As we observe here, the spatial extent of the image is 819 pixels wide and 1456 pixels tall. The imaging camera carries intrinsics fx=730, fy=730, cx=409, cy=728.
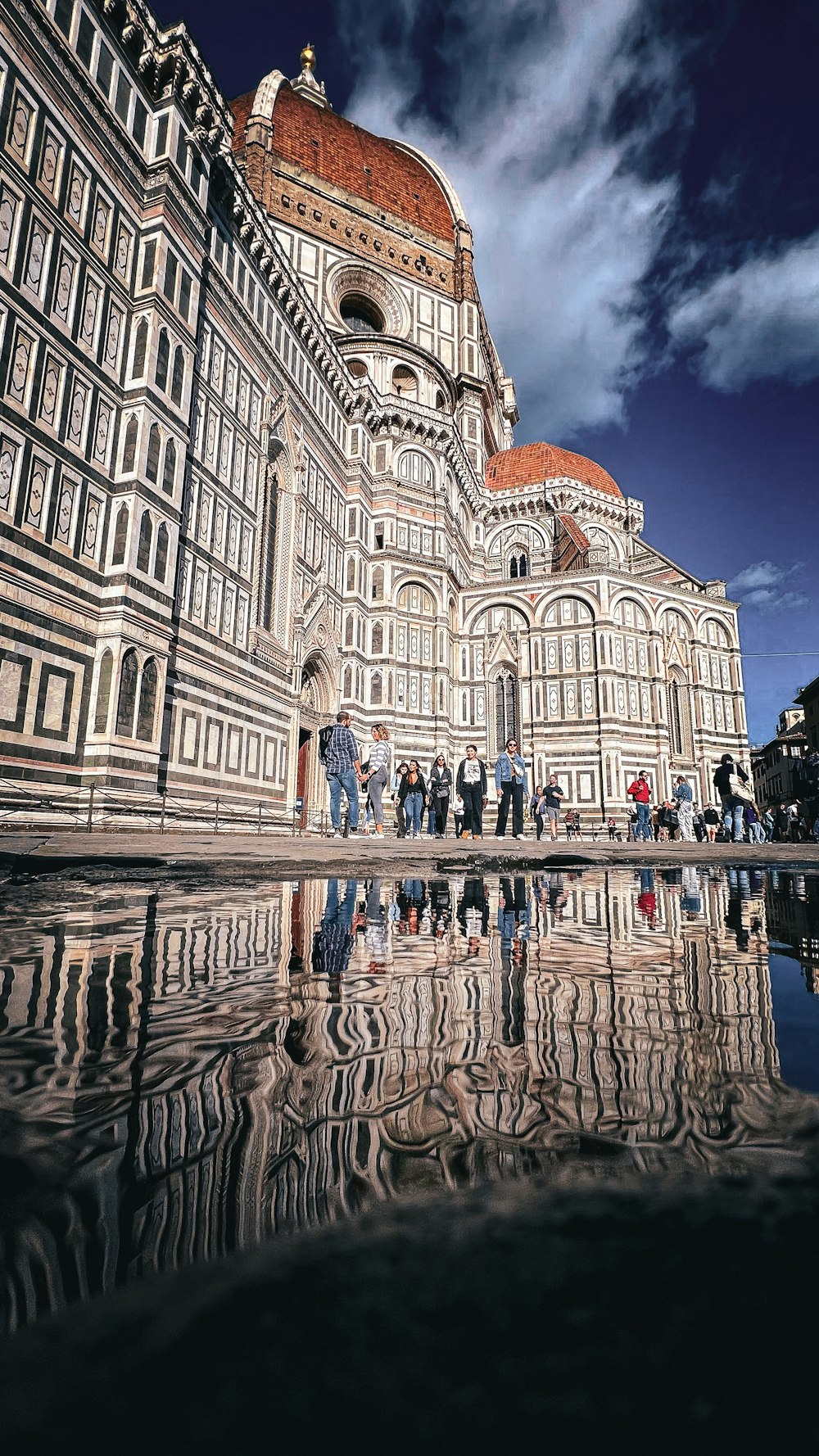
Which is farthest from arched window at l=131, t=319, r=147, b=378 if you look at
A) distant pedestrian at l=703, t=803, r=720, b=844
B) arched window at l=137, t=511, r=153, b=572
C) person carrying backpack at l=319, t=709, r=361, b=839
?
distant pedestrian at l=703, t=803, r=720, b=844

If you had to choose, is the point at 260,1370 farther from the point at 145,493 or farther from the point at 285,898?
the point at 145,493

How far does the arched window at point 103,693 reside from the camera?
938 cm

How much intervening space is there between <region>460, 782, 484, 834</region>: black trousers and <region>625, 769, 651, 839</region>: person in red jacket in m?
4.36

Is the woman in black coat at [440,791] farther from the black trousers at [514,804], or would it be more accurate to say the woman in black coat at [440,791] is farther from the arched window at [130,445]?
the arched window at [130,445]

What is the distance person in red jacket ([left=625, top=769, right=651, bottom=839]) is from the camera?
14.4 m

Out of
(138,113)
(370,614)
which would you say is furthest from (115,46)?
(370,614)

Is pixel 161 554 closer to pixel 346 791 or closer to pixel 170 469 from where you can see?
pixel 170 469

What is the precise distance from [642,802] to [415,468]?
13363 millimetres

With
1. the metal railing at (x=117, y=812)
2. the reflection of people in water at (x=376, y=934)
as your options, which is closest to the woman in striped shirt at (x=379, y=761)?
the metal railing at (x=117, y=812)

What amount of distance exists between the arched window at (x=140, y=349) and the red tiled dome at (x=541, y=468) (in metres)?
21.7

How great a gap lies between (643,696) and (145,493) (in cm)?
1809

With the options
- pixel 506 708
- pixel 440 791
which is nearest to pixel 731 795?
pixel 440 791

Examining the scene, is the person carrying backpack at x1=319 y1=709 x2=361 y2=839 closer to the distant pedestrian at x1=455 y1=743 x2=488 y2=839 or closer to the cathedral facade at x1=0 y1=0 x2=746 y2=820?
the distant pedestrian at x1=455 y1=743 x2=488 y2=839

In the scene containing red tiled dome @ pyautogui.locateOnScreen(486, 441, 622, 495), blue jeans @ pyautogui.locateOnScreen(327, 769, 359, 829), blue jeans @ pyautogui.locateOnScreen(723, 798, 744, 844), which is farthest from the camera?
red tiled dome @ pyautogui.locateOnScreen(486, 441, 622, 495)
